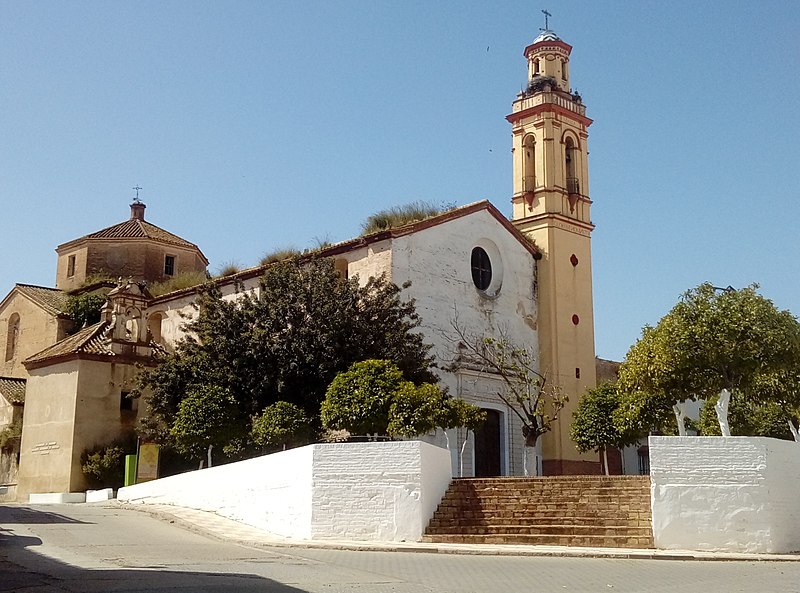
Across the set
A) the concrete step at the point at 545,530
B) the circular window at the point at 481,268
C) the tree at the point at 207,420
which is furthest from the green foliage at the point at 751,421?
the tree at the point at 207,420

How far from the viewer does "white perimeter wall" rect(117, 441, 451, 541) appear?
1658cm

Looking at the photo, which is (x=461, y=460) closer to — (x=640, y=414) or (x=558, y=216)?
(x=640, y=414)

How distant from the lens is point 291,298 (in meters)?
24.1

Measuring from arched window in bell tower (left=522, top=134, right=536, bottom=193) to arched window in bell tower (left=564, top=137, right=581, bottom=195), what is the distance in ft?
3.60

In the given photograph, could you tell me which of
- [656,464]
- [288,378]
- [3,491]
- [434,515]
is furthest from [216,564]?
Result: [3,491]

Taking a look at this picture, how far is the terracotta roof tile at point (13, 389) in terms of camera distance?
32281 mm

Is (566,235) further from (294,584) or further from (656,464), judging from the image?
(294,584)

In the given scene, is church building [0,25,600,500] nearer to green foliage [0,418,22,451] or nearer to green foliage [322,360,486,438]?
green foliage [0,418,22,451]

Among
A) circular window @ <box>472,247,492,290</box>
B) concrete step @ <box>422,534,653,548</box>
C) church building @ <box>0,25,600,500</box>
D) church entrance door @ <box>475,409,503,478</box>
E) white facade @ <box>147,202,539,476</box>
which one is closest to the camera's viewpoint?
concrete step @ <box>422,534,653,548</box>

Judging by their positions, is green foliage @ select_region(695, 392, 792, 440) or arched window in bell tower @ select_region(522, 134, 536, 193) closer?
green foliage @ select_region(695, 392, 792, 440)

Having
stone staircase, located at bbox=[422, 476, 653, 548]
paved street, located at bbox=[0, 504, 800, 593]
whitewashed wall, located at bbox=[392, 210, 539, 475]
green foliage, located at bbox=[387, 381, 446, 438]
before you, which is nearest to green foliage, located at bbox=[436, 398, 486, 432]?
green foliage, located at bbox=[387, 381, 446, 438]

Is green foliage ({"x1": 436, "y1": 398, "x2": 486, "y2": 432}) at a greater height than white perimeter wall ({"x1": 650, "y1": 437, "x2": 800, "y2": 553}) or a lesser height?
greater

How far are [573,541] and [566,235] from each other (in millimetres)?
17056

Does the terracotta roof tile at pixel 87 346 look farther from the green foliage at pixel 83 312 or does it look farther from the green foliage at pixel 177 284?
the green foliage at pixel 83 312
